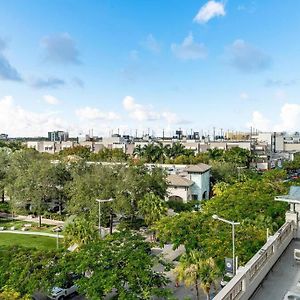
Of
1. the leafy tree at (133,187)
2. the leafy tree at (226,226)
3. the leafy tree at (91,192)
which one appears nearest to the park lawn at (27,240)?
the leafy tree at (91,192)

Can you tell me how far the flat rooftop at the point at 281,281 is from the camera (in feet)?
37.6

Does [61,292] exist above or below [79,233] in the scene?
below

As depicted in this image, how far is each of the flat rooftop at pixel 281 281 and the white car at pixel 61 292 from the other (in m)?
16.6

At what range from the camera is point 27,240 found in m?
43.6

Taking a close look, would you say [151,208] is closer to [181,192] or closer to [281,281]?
[181,192]

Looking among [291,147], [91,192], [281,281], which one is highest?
[291,147]

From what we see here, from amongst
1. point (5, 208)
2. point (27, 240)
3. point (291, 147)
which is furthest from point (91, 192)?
point (291, 147)

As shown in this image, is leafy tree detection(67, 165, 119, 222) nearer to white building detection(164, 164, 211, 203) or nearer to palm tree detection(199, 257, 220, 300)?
white building detection(164, 164, 211, 203)

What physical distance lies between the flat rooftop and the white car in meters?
16.6

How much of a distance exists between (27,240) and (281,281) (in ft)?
120

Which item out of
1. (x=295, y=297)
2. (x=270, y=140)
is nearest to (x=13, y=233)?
(x=295, y=297)

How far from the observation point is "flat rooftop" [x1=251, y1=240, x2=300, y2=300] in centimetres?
1147

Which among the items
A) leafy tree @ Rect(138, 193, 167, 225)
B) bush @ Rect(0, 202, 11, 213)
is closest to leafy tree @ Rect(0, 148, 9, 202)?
bush @ Rect(0, 202, 11, 213)

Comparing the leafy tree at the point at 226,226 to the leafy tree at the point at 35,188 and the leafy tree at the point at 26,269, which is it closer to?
the leafy tree at the point at 26,269
